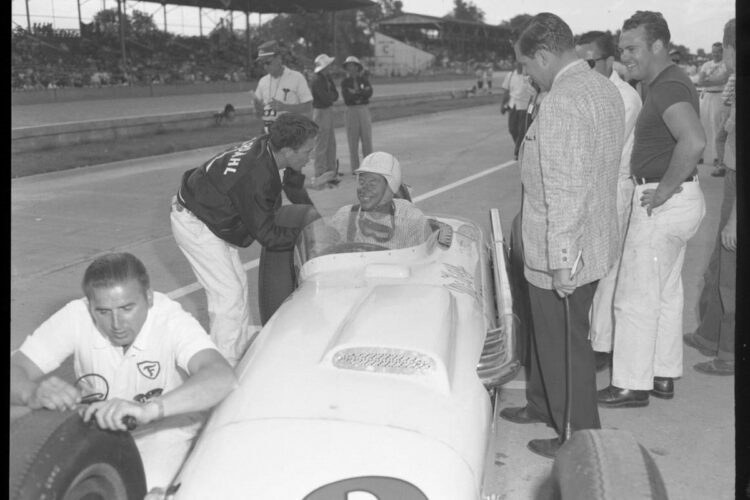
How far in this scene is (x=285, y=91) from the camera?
10.8 meters

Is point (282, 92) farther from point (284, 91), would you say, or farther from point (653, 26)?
point (653, 26)

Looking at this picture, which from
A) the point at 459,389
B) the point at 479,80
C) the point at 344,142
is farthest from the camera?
the point at 479,80

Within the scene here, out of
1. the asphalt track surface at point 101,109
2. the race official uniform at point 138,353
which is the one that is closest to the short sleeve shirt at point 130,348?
the race official uniform at point 138,353

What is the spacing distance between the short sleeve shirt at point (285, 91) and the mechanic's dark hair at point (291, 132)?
21.5 feet

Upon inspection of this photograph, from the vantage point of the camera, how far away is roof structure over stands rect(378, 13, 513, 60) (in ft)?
96.1

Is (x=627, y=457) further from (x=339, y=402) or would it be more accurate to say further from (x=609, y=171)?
(x=609, y=171)

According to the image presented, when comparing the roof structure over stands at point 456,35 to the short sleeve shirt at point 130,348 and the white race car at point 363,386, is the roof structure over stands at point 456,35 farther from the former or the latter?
the short sleeve shirt at point 130,348

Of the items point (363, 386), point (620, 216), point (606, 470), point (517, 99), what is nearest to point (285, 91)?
point (517, 99)

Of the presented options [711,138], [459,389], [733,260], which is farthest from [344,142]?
[459,389]

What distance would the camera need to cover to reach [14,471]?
98.8 inches

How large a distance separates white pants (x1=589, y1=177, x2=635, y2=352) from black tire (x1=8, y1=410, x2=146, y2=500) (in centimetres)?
286

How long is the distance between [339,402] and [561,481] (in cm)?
80

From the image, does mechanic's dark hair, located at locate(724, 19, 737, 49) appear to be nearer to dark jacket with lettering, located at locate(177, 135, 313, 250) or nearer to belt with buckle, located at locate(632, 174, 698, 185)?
belt with buckle, located at locate(632, 174, 698, 185)

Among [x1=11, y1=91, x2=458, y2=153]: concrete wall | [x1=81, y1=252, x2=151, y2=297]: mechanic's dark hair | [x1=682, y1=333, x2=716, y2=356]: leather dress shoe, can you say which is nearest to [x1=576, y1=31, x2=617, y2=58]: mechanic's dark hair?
[x1=682, y1=333, x2=716, y2=356]: leather dress shoe
